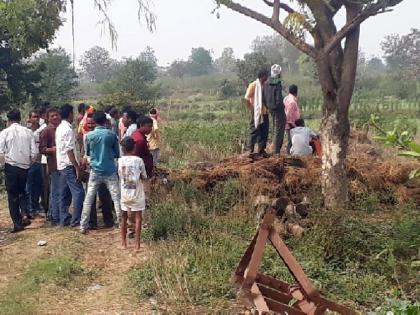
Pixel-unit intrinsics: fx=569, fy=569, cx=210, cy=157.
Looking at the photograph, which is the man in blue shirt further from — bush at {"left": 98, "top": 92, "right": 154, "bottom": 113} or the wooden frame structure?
bush at {"left": 98, "top": 92, "right": 154, "bottom": 113}

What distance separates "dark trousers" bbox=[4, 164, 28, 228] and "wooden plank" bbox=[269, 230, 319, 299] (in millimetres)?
5447

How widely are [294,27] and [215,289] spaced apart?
3.55 metres

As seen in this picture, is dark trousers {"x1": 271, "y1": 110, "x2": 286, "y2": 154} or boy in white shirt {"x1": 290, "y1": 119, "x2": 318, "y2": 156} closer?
boy in white shirt {"x1": 290, "y1": 119, "x2": 318, "y2": 156}

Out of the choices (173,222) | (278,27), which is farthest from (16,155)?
(278,27)

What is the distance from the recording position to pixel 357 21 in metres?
7.04

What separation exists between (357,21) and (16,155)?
16.6ft

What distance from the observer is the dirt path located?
18.7ft

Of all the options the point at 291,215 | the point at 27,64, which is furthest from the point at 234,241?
the point at 27,64

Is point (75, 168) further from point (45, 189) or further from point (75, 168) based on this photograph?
point (45, 189)

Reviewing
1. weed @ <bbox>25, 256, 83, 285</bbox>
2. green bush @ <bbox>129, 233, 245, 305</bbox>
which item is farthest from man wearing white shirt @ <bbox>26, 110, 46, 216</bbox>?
green bush @ <bbox>129, 233, 245, 305</bbox>

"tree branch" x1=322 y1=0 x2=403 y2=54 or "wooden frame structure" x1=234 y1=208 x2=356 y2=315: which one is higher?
"tree branch" x1=322 y1=0 x2=403 y2=54

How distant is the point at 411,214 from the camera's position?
7.15m

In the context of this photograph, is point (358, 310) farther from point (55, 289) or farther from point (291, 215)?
point (55, 289)

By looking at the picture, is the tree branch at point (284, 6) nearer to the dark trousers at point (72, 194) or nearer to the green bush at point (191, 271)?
the green bush at point (191, 271)
